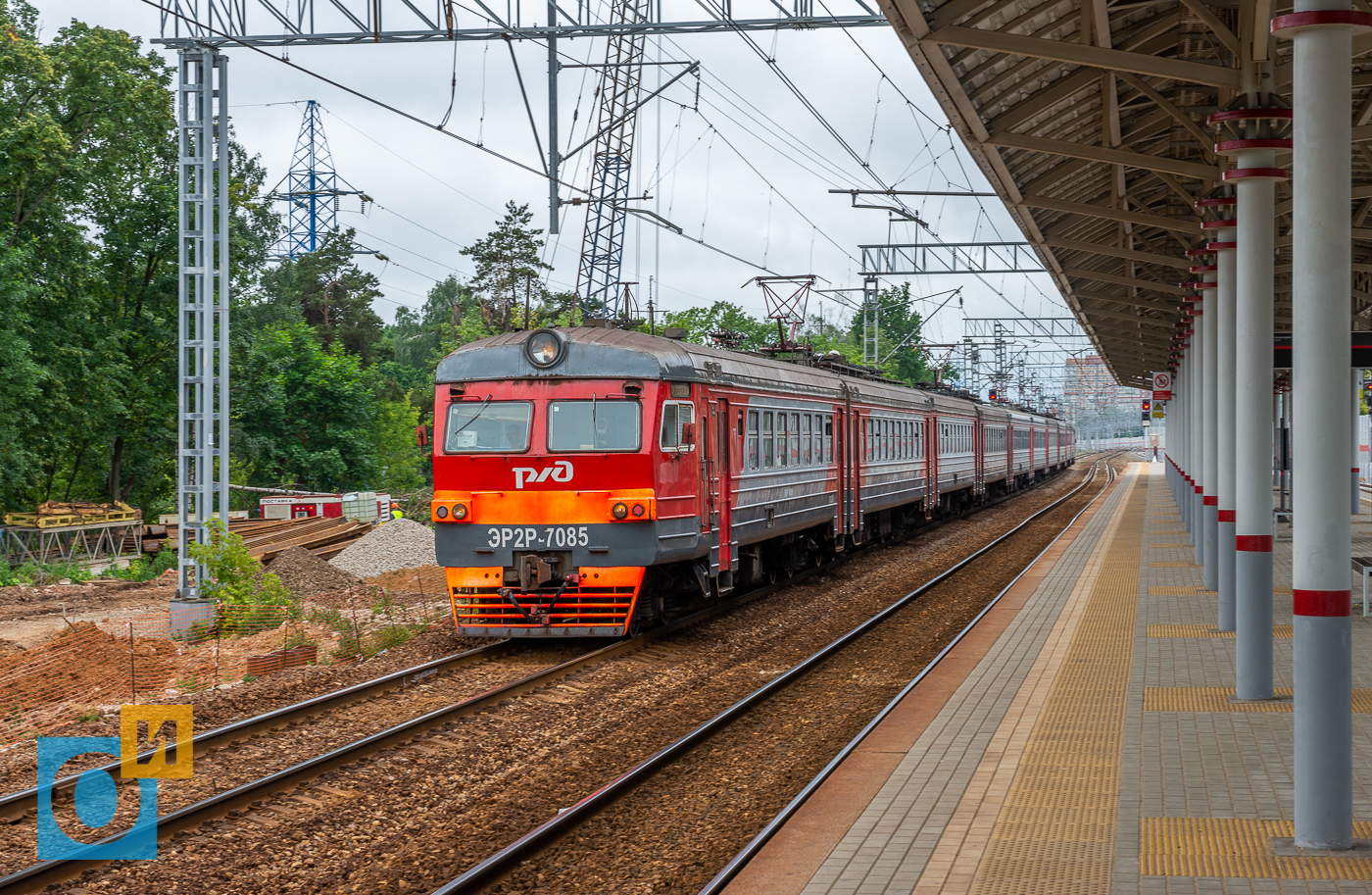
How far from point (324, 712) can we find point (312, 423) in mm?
44116

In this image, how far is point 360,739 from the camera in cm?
924

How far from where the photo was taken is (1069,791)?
7.22 metres

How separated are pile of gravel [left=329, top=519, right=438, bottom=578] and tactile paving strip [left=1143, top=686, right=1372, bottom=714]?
17.1 meters

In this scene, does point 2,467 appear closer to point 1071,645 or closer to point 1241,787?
point 1071,645

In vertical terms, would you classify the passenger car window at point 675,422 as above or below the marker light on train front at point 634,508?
above

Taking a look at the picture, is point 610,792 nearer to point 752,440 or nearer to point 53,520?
point 752,440

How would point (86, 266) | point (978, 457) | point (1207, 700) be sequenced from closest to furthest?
point (1207, 700) < point (86, 266) < point (978, 457)

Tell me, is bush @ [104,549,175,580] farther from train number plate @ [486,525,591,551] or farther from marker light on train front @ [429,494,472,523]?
train number plate @ [486,525,591,551]

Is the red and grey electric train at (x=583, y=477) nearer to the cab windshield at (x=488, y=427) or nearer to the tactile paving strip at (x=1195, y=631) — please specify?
the cab windshield at (x=488, y=427)

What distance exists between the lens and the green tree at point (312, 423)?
50469mm

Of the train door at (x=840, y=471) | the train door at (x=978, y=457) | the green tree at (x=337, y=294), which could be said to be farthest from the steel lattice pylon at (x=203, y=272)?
the green tree at (x=337, y=294)

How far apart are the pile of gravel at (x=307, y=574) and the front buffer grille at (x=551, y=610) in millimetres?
9500

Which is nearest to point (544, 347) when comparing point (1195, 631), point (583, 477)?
point (583, 477)

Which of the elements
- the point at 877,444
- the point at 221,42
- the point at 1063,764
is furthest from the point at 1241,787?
the point at 877,444
